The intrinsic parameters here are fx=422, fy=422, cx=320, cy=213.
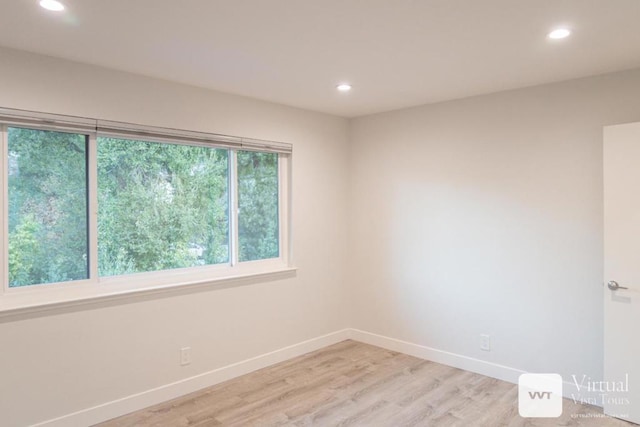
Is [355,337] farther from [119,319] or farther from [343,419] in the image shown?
[119,319]

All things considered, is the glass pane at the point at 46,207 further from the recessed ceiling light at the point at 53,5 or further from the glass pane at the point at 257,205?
the glass pane at the point at 257,205

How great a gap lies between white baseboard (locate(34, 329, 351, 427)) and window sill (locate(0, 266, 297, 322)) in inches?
26.8

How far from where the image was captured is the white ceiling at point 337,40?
2016 millimetres

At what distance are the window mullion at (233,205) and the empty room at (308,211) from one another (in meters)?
0.01

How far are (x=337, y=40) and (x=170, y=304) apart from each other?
7.33 ft

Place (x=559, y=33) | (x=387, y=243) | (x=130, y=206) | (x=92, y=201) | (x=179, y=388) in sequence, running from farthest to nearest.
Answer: (x=387, y=243) < (x=179, y=388) < (x=130, y=206) < (x=92, y=201) < (x=559, y=33)

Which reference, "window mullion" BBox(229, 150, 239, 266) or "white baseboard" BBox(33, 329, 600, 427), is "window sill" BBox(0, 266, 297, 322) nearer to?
"window mullion" BBox(229, 150, 239, 266)

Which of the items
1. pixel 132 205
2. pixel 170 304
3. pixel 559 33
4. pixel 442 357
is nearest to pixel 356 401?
pixel 442 357

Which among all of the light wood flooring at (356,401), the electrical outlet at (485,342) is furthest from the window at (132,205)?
the electrical outlet at (485,342)

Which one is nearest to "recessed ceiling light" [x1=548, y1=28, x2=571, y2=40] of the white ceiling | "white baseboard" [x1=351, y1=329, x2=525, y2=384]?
the white ceiling

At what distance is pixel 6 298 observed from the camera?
2562mm

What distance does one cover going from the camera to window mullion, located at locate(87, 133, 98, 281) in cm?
288

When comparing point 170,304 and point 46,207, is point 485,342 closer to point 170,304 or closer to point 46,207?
point 170,304

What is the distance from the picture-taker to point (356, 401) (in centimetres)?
Result: 316
